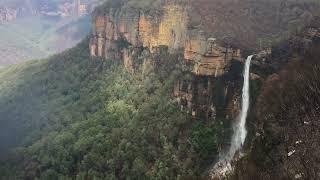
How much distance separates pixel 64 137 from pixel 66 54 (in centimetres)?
3780

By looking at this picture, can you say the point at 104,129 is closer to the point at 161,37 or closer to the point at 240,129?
the point at 161,37

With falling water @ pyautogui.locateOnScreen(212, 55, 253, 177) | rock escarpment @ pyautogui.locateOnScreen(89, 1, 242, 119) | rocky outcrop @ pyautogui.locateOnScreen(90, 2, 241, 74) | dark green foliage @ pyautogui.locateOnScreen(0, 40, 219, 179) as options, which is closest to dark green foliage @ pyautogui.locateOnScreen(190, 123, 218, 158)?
dark green foliage @ pyautogui.locateOnScreen(0, 40, 219, 179)

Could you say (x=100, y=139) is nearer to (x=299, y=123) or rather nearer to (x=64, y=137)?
(x=64, y=137)

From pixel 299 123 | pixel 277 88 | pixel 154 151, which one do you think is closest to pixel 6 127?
pixel 154 151

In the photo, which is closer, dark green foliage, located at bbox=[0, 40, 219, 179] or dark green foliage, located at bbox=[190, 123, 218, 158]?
dark green foliage, located at bbox=[190, 123, 218, 158]

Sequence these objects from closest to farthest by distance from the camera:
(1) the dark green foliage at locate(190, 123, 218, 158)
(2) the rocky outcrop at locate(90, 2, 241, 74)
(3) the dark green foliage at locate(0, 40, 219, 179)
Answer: (1) the dark green foliage at locate(190, 123, 218, 158) < (3) the dark green foliage at locate(0, 40, 219, 179) < (2) the rocky outcrop at locate(90, 2, 241, 74)

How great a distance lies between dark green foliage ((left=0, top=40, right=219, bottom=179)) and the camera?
6394 centimetres

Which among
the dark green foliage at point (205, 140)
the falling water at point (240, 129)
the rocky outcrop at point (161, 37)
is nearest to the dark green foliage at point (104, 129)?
the dark green foliage at point (205, 140)

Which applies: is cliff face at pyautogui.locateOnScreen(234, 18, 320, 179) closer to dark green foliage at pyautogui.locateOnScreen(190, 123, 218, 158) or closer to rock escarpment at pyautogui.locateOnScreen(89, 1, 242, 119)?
dark green foliage at pyautogui.locateOnScreen(190, 123, 218, 158)

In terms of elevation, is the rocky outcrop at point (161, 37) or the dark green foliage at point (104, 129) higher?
the rocky outcrop at point (161, 37)

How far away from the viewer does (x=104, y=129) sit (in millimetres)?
74250

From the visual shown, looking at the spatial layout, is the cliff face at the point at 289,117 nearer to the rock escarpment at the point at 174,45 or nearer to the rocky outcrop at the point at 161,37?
the rock escarpment at the point at 174,45

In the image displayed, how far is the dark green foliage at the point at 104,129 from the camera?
63938 mm

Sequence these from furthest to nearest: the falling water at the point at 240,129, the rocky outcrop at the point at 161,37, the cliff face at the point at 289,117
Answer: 1. the rocky outcrop at the point at 161,37
2. the falling water at the point at 240,129
3. the cliff face at the point at 289,117
